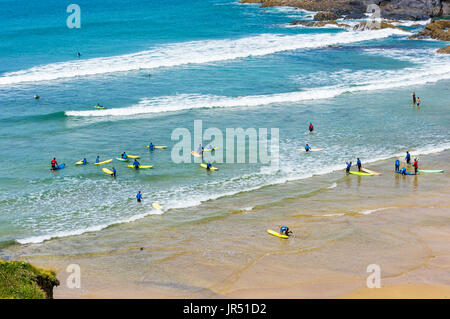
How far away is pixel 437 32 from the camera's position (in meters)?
68.1

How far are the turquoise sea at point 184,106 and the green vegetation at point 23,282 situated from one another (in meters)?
7.77

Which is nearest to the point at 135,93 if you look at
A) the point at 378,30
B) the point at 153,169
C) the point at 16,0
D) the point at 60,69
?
the point at 60,69

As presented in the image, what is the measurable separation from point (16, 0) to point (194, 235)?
155m

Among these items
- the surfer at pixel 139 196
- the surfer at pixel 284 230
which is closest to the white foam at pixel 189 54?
the surfer at pixel 139 196

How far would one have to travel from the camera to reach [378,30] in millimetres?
75938

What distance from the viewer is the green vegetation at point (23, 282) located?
13.2 m

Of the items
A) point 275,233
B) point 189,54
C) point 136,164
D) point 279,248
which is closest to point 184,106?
point 136,164

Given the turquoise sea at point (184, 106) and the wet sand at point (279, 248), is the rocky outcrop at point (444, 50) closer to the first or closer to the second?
the turquoise sea at point (184, 106)

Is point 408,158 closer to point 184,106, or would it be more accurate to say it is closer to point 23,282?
point 184,106

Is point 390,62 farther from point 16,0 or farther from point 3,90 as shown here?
point 16,0

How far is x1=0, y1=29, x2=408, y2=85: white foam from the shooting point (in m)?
56.2

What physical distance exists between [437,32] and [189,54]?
34081 mm

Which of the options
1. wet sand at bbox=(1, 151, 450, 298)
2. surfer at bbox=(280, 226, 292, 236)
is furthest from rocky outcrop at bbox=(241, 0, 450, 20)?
surfer at bbox=(280, 226, 292, 236)

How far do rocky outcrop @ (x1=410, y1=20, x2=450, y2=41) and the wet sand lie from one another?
157 ft
